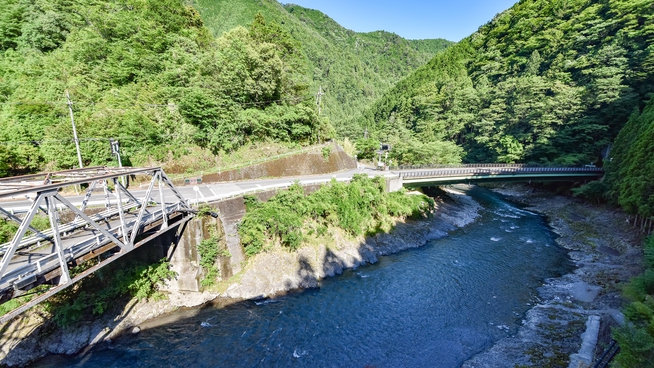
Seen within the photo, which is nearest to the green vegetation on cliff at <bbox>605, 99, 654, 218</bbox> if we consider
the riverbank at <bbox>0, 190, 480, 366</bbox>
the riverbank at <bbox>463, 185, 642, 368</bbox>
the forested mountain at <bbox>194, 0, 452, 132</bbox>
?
the riverbank at <bbox>463, 185, 642, 368</bbox>

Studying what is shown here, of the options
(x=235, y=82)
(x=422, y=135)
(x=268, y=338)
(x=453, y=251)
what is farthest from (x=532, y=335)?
(x=422, y=135)

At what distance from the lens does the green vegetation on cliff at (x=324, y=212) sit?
17109 mm

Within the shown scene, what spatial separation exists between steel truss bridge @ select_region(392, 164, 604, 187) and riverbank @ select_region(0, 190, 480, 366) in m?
→ 5.01

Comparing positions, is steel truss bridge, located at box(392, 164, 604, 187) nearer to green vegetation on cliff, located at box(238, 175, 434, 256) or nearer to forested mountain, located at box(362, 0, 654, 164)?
green vegetation on cliff, located at box(238, 175, 434, 256)

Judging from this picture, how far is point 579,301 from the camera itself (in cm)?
1466

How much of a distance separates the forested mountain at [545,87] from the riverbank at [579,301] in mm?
15601

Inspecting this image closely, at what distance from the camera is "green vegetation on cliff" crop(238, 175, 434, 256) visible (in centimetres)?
1711

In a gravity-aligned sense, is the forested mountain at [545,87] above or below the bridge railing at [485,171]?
above

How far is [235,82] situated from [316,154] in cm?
1113

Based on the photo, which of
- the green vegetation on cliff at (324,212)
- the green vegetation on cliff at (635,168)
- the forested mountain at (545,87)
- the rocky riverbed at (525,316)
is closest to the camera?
the rocky riverbed at (525,316)

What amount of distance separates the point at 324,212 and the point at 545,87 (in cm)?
4888

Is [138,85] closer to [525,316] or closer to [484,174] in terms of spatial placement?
[525,316]

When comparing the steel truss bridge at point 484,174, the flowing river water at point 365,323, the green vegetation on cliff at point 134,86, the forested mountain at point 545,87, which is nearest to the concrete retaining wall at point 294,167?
the green vegetation on cliff at point 134,86

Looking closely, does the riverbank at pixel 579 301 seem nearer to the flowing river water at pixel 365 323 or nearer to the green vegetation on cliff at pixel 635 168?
the flowing river water at pixel 365 323
